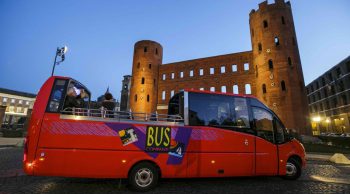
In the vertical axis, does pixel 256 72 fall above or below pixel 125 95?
below

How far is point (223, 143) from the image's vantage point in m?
5.96

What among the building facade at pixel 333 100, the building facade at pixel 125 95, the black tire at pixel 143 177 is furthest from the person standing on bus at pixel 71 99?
the building facade at pixel 125 95

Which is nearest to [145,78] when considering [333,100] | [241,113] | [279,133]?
[241,113]

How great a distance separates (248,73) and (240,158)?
28290mm

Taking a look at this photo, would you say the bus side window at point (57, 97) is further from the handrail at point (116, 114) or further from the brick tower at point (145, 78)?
the brick tower at point (145, 78)

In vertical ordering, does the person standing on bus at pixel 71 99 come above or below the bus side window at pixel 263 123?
above

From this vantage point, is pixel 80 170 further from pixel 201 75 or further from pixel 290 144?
pixel 201 75

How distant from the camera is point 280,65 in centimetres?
2542

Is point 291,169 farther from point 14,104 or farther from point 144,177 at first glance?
point 14,104

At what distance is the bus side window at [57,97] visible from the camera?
500 centimetres

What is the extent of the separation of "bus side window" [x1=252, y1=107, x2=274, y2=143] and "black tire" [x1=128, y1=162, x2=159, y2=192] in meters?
3.76

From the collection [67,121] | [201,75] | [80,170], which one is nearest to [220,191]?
[80,170]

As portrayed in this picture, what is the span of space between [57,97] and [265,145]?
6.66m

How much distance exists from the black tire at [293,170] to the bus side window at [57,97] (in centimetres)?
777
